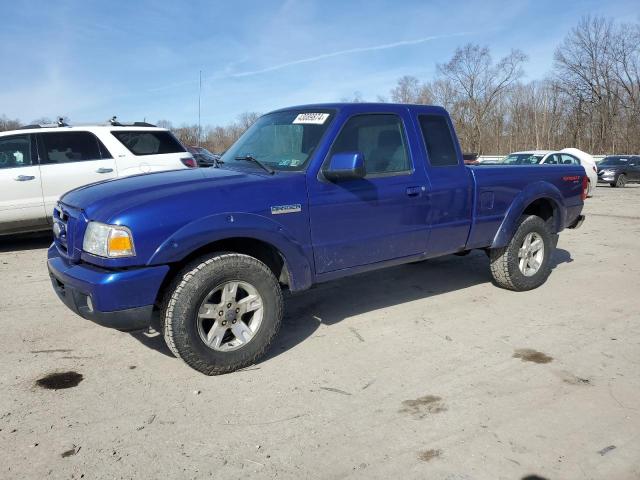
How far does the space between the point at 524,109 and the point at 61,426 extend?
194 ft

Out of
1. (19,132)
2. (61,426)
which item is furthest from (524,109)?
(61,426)

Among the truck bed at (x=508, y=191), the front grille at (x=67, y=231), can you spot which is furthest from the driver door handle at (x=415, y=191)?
the front grille at (x=67, y=231)

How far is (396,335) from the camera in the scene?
166 inches

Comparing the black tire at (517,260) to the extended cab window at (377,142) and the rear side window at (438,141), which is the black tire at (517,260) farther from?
the extended cab window at (377,142)

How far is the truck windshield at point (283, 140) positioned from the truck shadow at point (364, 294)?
1.46 m

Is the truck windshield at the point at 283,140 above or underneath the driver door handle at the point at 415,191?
above

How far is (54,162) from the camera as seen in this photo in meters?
7.66

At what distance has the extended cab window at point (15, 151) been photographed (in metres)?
7.42

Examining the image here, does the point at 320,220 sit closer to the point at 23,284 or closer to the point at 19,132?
the point at 23,284

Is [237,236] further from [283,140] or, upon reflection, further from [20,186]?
[20,186]

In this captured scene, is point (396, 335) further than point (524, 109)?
No

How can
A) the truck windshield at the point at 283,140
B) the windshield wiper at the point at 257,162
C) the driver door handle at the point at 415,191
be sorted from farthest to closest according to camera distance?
1. the driver door handle at the point at 415,191
2. the truck windshield at the point at 283,140
3. the windshield wiper at the point at 257,162

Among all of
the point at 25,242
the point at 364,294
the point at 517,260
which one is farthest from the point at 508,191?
the point at 25,242

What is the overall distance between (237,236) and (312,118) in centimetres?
135
